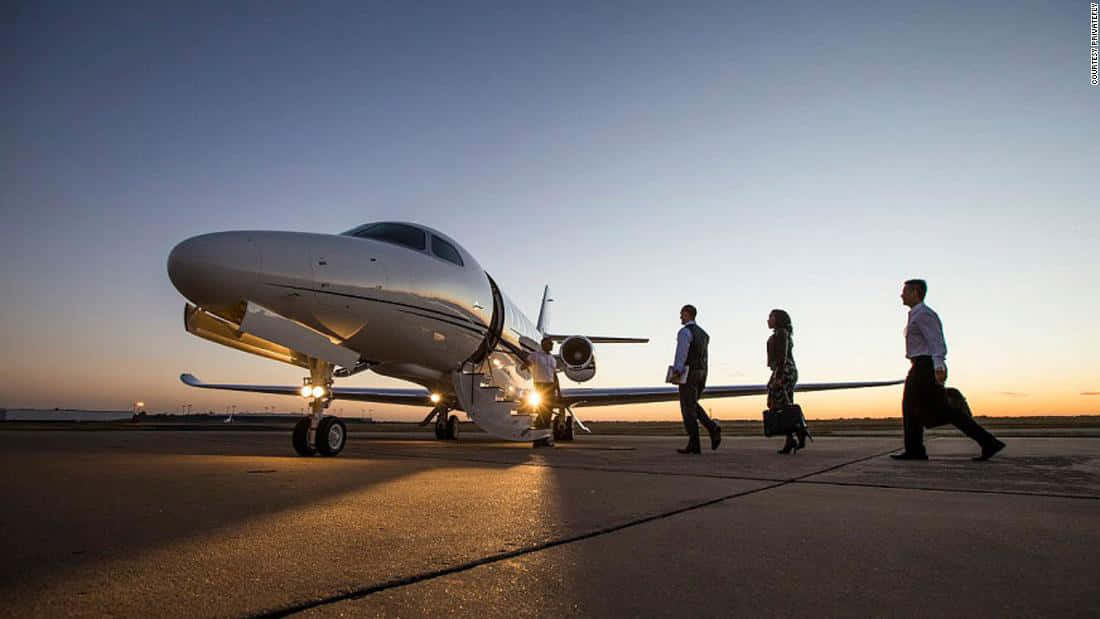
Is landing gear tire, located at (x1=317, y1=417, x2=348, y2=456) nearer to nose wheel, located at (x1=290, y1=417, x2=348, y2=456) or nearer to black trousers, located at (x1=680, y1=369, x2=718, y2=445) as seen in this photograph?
nose wheel, located at (x1=290, y1=417, x2=348, y2=456)

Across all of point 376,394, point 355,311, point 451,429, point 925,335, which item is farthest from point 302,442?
point 376,394

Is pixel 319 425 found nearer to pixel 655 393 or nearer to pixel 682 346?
pixel 682 346

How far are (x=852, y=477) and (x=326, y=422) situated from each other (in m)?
4.77

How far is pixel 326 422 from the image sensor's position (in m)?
6.25

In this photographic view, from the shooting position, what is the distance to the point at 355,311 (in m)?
6.52

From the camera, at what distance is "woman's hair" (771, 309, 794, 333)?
7.69m

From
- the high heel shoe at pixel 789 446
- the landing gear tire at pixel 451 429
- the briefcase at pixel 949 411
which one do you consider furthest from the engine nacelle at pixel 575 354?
the briefcase at pixel 949 411

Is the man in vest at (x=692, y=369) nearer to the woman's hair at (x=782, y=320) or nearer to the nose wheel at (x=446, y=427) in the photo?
the woman's hair at (x=782, y=320)

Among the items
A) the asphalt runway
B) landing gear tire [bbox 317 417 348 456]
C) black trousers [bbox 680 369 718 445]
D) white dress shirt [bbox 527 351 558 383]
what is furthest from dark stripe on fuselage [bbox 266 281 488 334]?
black trousers [bbox 680 369 718 445]

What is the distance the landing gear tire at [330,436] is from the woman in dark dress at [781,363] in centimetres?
492

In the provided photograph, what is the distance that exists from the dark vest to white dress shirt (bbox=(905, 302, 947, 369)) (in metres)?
2.38

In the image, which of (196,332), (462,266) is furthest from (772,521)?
(462,266)

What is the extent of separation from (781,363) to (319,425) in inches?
211

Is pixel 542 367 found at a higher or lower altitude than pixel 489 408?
higher
